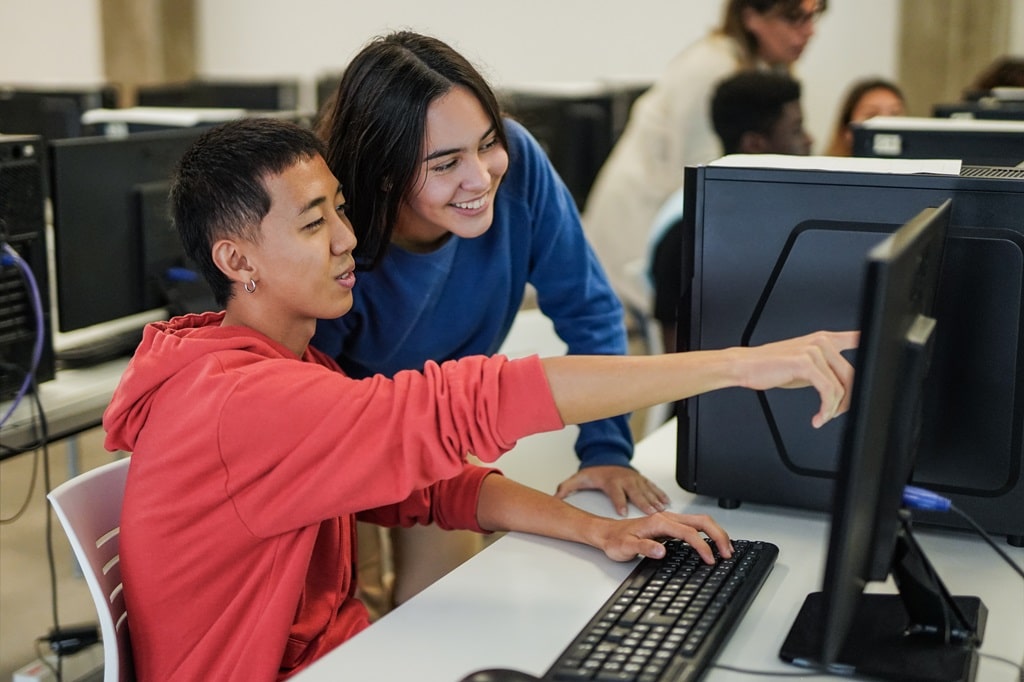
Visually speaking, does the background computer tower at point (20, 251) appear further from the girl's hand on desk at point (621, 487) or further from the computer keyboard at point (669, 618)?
the computer keyboard at point (669, 618)

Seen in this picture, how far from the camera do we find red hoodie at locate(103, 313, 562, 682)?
3.61 feet

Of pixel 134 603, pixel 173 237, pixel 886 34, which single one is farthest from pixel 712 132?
pixel 134 603

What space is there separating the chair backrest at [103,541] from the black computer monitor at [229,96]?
10.6 ft

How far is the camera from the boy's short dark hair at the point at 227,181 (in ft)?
4.03

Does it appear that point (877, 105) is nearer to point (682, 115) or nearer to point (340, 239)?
point (682, 115)

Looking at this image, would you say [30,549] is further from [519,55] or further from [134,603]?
[519,55]

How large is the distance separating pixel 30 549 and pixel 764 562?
7.33 ft

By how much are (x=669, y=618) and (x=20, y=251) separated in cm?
132

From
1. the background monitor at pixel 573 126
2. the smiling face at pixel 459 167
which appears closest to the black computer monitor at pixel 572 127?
the background monitor at pixel 573 126

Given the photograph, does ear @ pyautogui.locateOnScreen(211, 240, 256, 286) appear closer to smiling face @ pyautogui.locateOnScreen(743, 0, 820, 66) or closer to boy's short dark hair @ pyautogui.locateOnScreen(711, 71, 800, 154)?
boy's short dark hair @ pyautogui.locateOnScreen(711, 71, 800, 154)

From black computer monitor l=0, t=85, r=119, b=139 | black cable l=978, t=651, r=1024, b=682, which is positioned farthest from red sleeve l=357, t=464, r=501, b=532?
black computer monitor l=0, t=85, r=119, b=139

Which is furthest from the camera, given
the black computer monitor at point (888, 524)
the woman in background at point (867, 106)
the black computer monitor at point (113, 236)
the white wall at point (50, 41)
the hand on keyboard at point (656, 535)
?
the white wall at point (50, 41)

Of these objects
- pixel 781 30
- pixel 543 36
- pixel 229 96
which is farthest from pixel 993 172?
pixel 543 36

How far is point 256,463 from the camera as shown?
1.11m
